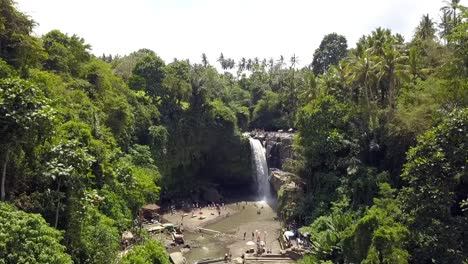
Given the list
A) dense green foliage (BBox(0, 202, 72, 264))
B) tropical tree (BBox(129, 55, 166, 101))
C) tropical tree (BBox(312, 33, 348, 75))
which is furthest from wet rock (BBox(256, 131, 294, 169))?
dense green foliage (BBox(0, 202, 72, 264))

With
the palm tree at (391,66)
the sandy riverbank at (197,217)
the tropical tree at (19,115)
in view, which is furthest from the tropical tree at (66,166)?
the palm tree at (391,66)

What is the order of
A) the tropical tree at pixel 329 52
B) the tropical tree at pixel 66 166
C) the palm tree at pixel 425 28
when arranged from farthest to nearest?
the tropical tree at pixel 329 52 < the palm tree at pixel 425 28 < the tropical tree at pixel 66 166

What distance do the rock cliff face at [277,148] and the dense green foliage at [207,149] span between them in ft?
9.29

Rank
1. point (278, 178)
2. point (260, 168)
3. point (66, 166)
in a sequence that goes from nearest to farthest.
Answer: point (66, 166) → point (278, 178) → point (260, 168)

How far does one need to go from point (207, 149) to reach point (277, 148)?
8914 mm

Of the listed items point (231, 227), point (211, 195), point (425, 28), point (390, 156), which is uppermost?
point (425, 28)

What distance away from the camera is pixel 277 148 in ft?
169

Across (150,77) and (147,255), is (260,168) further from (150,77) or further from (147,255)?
(147,255)

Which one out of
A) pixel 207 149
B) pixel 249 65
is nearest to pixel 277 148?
pixel 207 149

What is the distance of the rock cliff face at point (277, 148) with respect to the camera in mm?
49656

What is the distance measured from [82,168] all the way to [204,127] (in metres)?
31.4

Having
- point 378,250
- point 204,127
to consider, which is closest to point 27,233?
point 378,250

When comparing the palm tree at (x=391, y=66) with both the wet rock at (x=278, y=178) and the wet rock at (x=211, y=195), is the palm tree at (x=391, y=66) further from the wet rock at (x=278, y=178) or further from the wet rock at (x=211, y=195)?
the wet rock at (x=211, y=195)

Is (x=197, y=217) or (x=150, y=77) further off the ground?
(x=150, y=77)
